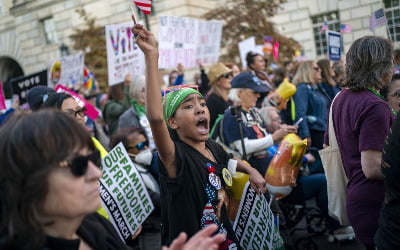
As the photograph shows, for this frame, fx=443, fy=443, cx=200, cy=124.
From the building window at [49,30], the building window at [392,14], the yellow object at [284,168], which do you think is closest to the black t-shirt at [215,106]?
the yellow object at [284,168]

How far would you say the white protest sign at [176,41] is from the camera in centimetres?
834

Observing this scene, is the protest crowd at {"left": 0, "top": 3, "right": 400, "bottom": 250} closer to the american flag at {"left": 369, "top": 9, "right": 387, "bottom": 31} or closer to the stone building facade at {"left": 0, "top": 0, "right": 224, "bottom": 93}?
the american flag at {"left": 369, "top": 9, "right": 387, "bottom": 31}

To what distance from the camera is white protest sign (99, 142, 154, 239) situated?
125 inches

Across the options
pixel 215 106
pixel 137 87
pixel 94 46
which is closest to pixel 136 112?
pixel 137 87

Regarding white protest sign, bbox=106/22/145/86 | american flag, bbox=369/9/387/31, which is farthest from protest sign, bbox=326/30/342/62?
white protest sign, bbox=106/22/145/86

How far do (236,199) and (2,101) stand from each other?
4.49 meters

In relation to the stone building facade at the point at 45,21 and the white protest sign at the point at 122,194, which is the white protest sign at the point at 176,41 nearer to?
the white protest sign at the point at 122,194

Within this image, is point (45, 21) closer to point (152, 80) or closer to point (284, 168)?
point (284, 168)

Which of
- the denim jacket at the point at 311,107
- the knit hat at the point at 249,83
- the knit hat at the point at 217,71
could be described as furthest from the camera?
the denim jacket at the point at 311,107

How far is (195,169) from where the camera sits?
2648mm

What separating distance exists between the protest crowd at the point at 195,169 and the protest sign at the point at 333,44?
9.41ft

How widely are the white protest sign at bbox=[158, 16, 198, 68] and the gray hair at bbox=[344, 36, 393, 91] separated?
534 centimetres

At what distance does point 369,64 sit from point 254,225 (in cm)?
137

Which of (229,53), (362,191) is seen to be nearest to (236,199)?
(362,191)
